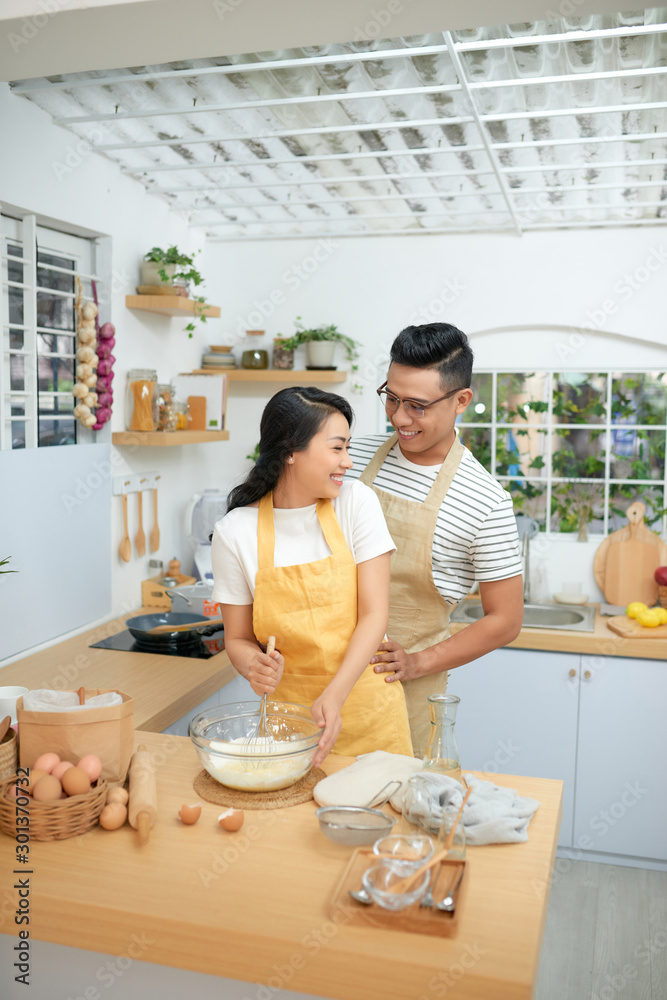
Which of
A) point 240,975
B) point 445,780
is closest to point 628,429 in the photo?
point 445,780

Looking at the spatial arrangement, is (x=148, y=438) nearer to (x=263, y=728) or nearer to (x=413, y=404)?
(x=413, y=404)

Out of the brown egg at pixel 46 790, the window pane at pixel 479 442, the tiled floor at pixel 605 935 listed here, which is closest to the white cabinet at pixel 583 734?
the tiled floor at pixel 605 935

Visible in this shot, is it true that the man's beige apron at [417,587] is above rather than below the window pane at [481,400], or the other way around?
below

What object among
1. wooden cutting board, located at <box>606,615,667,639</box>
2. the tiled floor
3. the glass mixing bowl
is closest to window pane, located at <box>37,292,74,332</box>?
the glass mixing bowl

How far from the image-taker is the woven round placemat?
1.40m

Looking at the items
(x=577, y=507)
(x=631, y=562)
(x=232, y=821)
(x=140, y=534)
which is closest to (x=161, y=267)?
(x=140, y=534)

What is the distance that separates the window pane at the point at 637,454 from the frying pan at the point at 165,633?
1.92 m

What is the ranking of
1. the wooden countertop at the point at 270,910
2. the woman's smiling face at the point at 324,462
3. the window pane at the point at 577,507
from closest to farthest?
the wooden countertop at the point at 270,910, the woman's smiling face at the point at 324,462, the window pane at the point at 577,507

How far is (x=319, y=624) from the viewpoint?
5.47 ft

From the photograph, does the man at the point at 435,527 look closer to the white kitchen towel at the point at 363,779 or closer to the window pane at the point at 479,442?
the white kitchen towel at the point at 363,779

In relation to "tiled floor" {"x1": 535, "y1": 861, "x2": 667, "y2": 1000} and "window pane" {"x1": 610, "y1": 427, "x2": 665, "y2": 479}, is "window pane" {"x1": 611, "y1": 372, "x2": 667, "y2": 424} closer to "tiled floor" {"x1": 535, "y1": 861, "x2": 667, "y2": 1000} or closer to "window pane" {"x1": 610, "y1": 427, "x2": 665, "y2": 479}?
"window pane" {"x1": 610, "y1": 427, "x2": 665, "y2": 479}

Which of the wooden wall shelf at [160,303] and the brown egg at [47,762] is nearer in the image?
the brown egg at [47,762]

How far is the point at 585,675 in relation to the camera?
3080 mm

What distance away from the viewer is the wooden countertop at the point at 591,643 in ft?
9.88
